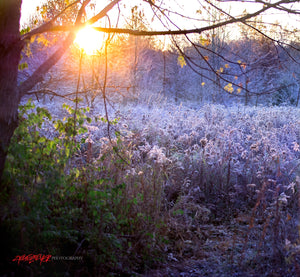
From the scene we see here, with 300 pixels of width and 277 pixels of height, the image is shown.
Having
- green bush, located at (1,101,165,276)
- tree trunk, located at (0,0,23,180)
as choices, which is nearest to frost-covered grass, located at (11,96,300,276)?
green bush, located at (1,101,165,276)

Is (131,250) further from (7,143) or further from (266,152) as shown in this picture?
(266,152)

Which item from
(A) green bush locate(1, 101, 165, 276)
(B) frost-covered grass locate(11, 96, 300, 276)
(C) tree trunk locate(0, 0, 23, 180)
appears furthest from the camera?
(B) frost-covered grass locate(11, 96, 300, 276)

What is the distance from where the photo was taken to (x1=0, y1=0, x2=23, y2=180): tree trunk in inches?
95.4

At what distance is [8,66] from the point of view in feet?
8.10

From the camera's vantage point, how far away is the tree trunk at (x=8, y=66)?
2.42m

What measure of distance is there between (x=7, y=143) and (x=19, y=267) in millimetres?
995

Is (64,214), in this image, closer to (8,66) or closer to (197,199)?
(8,66)

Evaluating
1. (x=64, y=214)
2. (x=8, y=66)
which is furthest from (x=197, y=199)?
(x=8, y=66)

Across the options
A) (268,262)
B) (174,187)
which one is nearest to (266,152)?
(174,187)

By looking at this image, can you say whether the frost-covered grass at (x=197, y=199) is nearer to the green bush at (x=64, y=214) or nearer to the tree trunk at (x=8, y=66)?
the green bush at (x=64, y=214)

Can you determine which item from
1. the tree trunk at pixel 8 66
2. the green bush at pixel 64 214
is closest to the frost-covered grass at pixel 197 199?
the green bush at pixel 64 214

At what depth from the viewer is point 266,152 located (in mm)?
5727

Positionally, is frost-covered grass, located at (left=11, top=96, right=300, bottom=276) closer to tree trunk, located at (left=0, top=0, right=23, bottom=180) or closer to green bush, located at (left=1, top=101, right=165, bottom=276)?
green bush, located at (left=1, top=101, right=165, bottom=276)

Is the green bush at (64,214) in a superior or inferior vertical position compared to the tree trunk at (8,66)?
inferior
